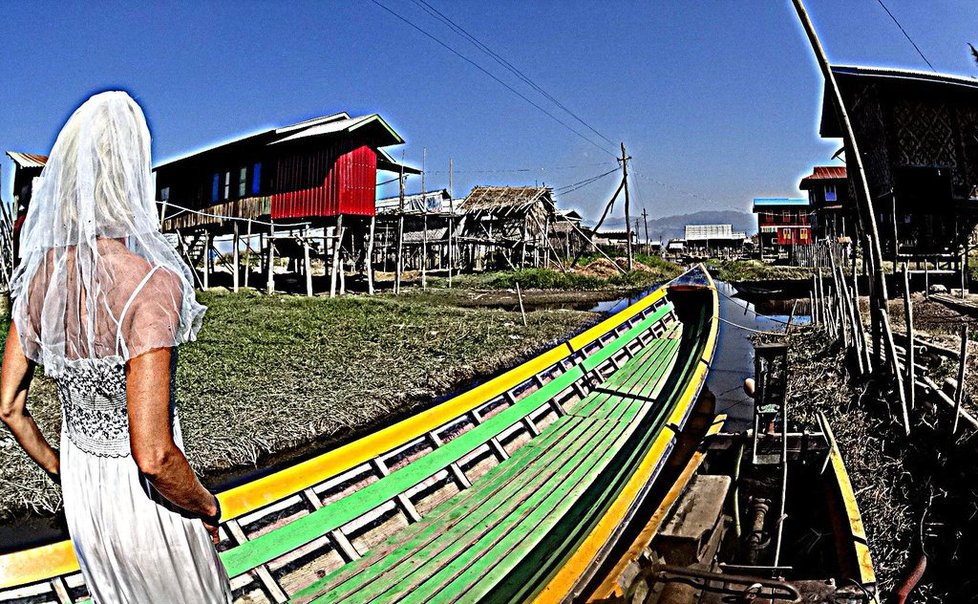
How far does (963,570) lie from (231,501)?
443 centimetres

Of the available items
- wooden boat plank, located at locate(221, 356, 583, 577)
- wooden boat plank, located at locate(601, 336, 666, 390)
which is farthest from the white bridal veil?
wooden boat plank, located at locate(601, 336, 666, 390)

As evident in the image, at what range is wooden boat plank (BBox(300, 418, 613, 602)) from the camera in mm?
3404

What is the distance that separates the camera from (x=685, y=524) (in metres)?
4.33

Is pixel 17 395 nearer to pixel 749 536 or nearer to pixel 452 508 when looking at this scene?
pixel 452 508

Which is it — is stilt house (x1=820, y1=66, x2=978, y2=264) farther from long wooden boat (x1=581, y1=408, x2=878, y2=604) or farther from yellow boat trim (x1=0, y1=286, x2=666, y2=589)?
yellow boat trim (x1=0, y1=286, x2=666, y2=589)

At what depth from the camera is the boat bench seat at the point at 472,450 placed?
328cm

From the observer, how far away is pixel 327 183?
19.5 metres

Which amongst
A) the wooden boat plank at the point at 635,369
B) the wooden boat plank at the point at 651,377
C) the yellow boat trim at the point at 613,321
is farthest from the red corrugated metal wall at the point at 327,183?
the wooden boat plank at the point at 651,377

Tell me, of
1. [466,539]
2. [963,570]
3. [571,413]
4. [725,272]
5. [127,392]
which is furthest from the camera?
[725,272]

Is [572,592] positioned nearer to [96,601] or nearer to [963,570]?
[96,601]

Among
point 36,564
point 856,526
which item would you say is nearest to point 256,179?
point 36,564

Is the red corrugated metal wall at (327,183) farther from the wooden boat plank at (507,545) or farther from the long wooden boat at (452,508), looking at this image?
the wooden boat plank at (507,545)

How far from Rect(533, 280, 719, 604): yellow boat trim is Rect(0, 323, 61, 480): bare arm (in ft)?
7.05

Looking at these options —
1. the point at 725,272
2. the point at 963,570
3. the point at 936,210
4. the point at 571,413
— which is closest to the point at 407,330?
the point at 571,413
